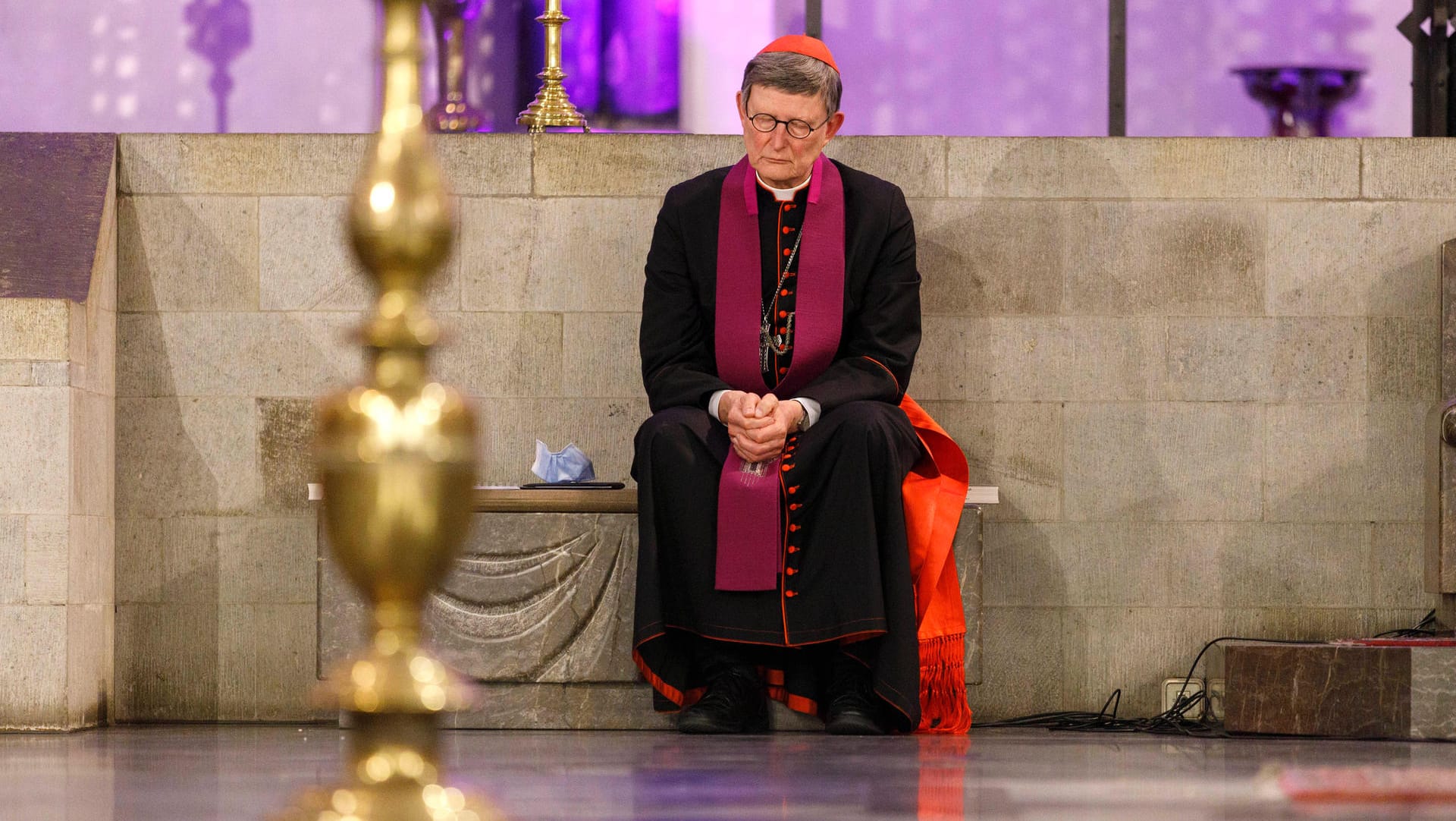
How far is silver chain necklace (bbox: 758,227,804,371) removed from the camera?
15.6 ft

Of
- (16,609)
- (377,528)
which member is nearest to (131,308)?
(16,609)

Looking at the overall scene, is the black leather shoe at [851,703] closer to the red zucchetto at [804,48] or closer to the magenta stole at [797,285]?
the magenta stole at [797,285]

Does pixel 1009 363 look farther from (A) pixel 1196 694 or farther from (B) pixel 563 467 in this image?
(B) pixel 563 467

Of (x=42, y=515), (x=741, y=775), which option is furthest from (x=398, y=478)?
(x=42, y=515)

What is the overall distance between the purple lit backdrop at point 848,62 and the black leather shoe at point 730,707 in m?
2.64

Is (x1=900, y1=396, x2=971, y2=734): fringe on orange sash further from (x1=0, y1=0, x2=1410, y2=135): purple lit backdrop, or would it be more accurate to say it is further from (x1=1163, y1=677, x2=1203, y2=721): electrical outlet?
(x1=0, y1=0, x2=1410, y2=135): purple lit backdrop

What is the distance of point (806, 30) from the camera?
6.24 meters

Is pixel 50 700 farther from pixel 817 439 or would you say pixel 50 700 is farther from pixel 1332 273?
pixel 1332 273

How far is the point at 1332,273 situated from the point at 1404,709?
1613 mm

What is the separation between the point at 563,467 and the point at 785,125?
1149 mm

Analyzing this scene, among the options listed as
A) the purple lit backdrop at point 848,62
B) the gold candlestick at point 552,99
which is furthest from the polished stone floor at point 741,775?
the purple lit backdrop at point 848,62

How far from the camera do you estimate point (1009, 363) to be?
5410 millimetres

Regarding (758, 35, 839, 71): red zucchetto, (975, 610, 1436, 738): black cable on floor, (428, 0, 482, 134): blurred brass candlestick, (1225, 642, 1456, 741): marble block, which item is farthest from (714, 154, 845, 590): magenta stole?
(428, 0, 482, 134): blurred brass candlestick

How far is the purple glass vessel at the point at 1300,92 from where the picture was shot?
20.5 feet
